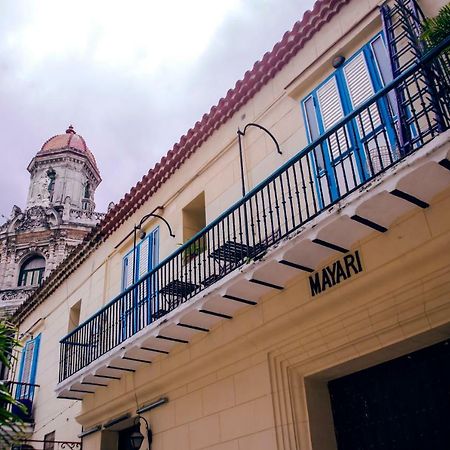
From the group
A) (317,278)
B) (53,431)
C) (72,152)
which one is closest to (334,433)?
(317,278)

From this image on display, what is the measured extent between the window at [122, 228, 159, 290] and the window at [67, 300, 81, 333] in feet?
9.60

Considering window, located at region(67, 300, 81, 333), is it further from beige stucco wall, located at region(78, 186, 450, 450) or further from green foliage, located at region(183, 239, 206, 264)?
green foliage, located at region(183, 239, 206, 264)

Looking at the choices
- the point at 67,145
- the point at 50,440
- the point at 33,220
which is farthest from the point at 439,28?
the point at 67,145

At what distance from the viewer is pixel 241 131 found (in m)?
8.99

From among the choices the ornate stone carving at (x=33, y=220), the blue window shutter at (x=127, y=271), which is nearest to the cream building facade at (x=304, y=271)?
the blue window shutter at (x=127, y=271)

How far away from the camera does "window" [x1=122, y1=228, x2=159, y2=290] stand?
33.7 ft

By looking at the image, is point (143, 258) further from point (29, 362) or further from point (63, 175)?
point (63, 175)

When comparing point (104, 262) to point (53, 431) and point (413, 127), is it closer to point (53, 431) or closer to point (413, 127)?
point (53, 431)

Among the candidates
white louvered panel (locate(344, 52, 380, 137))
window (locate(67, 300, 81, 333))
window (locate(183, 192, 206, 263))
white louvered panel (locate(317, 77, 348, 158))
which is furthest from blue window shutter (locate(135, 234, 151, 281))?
white louvered panel (locate(344, 52, 380, 137))

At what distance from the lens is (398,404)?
5824 mm

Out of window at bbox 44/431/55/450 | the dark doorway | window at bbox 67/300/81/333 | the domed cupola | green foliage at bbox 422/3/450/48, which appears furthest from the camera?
the domed cupola

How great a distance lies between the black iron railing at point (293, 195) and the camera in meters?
5.23

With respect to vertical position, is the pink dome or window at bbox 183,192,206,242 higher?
the pink dome

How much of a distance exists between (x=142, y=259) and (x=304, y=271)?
4983 millimetres
